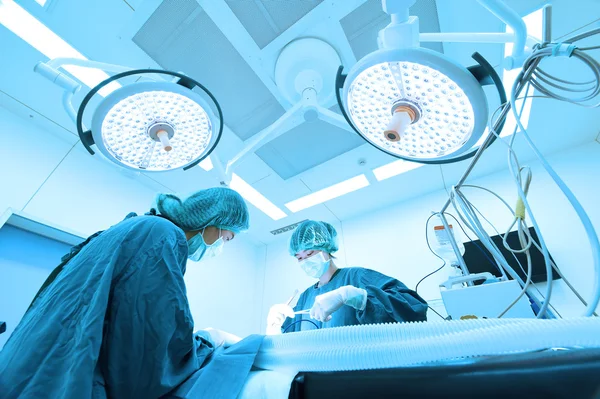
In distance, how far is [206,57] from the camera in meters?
1.43

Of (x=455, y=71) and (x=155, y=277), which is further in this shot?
(x=155, y=277)

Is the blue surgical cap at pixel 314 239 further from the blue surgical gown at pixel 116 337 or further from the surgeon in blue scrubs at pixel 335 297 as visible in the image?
the blue surgical gown at pixel 116 337

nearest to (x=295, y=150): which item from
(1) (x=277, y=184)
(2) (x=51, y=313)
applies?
(1) (x=277, y=184)

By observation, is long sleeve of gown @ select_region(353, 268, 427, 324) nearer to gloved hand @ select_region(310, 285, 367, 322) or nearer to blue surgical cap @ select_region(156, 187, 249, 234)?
gloved hand @ select_region(310, 285, 367, 322)

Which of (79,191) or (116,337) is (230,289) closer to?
(79,191)

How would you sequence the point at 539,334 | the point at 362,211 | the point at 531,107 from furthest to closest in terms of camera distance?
the point at 362,211 < the point at 531,107 < the point at 539,334

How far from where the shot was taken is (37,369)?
50 centimetres

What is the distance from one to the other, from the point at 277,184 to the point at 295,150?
1.36 ft

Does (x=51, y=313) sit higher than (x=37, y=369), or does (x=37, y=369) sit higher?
(x=51, y=313)

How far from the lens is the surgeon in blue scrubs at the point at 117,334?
50cm

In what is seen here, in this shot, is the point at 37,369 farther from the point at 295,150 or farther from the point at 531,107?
the point at 531,107

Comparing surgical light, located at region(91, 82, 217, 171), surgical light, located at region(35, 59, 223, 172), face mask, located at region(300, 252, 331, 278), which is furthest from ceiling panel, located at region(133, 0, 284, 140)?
face mask, located at region(300, 252, 331, 278)

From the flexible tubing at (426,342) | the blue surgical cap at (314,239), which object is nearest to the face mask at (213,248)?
the blue surgical cap at (314,239)

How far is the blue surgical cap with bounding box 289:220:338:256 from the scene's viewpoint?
1733 millimetres
